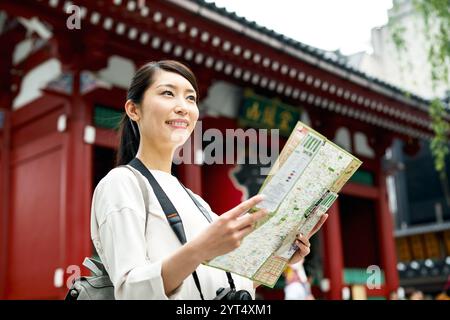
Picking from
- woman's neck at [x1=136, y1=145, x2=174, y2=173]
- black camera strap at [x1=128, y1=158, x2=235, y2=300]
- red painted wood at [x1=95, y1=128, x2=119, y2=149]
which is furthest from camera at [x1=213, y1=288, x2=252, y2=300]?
red painted wood at [x1=95, y1=128, x2=119, y2=149]

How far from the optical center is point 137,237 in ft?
4.76

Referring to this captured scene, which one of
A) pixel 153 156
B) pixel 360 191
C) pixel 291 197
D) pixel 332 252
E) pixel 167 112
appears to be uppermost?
pixel 360 191

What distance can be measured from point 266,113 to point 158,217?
279 inches

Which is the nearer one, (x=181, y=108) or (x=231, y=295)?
(x=231, y=295)

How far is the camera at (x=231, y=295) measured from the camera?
1.45m

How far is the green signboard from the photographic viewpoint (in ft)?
27.1

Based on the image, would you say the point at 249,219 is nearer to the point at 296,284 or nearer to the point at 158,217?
the point at 158,217

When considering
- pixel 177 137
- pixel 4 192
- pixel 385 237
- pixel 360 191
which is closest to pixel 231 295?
pixel 177 137

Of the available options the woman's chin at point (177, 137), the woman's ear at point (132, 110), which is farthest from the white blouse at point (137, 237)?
the woman's ear at point (132, 110)

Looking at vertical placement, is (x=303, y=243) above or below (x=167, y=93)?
below

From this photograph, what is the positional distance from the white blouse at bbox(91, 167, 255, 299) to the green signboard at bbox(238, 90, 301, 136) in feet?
21.8
